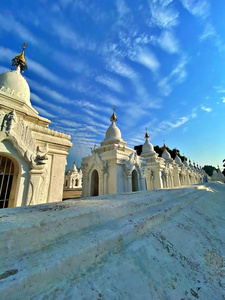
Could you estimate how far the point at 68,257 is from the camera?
3.06 ft

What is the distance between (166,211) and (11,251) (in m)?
1.93

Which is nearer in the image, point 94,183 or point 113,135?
point 94,183

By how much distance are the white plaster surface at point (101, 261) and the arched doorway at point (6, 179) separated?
4069 millimetres

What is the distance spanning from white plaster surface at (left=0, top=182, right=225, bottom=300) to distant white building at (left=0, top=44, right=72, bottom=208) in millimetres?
3809

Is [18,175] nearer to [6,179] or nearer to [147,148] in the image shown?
[6,179]

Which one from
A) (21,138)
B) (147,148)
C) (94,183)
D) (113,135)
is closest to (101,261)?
(21,138)

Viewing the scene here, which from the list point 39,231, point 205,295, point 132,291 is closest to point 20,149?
point 39,231

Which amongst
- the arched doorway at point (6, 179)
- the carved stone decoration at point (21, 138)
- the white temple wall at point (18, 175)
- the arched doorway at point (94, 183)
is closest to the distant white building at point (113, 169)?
the arched doorway at point (94, 183)

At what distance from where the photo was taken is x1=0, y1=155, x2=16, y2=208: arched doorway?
4473mm

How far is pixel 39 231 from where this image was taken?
3.72 feet

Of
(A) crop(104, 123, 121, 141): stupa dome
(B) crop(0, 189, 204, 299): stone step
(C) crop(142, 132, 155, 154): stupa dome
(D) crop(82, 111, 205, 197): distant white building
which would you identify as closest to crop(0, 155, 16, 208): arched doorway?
(B) crop(0, 189, 204, 299): stone step

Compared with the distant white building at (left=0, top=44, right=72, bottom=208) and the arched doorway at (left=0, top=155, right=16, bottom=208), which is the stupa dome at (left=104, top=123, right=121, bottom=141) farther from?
the arched doorway at (left=0, top=155, right=16, bottom=208)

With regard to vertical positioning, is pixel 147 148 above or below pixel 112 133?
below

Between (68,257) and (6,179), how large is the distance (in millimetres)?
4857
